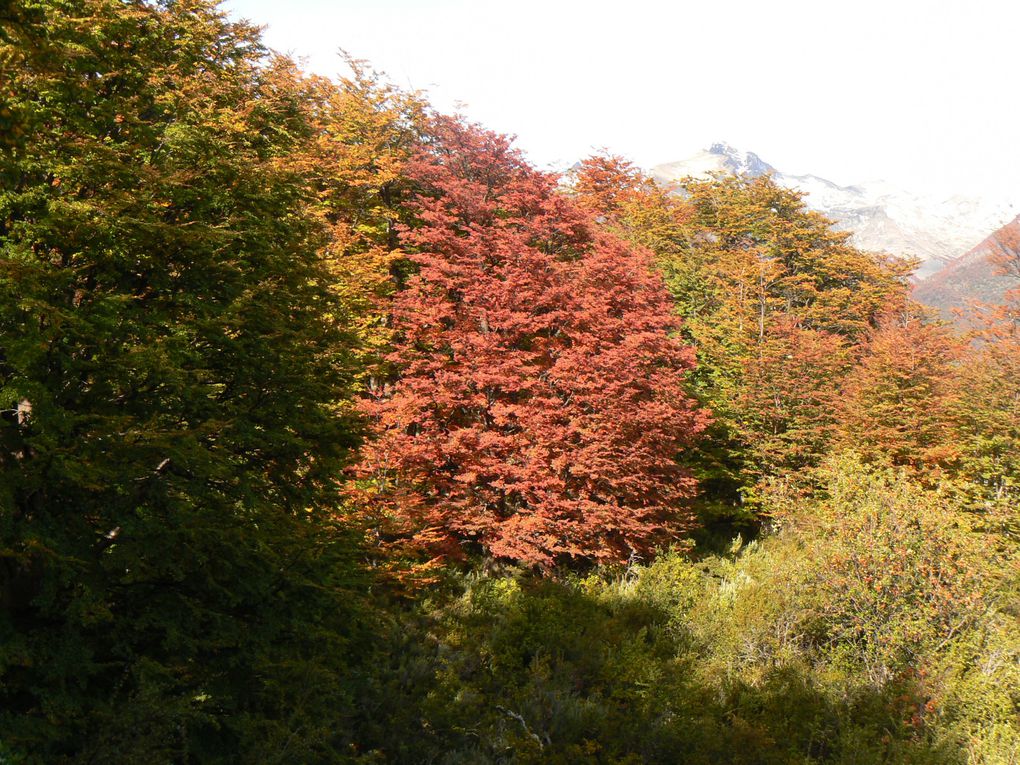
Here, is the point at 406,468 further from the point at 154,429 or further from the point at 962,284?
the point at 962,284

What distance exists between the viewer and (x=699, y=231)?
39.2m

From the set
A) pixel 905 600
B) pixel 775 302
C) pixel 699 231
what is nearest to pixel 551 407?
pixel 905 600

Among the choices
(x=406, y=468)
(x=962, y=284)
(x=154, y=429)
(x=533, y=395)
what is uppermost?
(x=962, y=284)

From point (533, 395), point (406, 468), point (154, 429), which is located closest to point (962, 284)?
point (533, 395)

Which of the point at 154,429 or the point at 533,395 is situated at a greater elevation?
the point at 533,395

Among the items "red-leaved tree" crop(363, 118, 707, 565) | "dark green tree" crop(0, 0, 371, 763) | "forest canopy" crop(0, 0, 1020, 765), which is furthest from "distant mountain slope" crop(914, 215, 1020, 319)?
"dark green tree" crop(0, 0, 371, 763)

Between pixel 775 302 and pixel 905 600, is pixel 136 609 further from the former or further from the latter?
pixel 775 302

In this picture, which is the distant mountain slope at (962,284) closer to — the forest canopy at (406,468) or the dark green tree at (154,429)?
the forest canopy at (406,468)

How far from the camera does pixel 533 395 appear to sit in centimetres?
1800

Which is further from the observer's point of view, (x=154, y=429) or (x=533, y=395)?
(x=533, y=395)

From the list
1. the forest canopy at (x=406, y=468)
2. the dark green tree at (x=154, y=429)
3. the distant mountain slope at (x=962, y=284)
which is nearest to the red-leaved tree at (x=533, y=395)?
the forest canopy at (x=406, y=468)

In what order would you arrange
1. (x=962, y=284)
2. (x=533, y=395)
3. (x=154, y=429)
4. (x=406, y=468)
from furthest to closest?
(x=962, y=284), (x=533, y=395), (x=406, y=468), (x=154, y=429)

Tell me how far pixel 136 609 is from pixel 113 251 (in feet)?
14.6

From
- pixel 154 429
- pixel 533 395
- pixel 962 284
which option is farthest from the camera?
pixel 962 284
